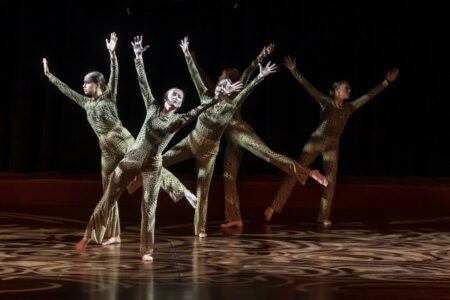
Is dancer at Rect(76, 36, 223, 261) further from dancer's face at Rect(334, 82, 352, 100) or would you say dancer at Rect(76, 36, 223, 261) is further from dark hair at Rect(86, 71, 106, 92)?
dancer's face at Rect(334, 82, 352, 100)

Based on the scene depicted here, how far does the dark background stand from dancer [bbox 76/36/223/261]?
4.99 m

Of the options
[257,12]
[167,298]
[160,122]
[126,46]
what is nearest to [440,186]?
[257,12]

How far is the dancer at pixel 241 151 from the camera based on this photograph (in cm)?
850

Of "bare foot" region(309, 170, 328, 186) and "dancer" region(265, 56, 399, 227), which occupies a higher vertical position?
"dancer" region(265, 56, 399, 227)

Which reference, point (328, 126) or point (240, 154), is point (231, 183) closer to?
point (240, 154)

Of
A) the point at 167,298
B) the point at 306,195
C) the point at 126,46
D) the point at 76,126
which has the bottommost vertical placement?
A: the point at 167,298

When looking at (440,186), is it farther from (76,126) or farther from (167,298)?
(167,298)

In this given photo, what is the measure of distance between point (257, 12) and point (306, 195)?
2406mm

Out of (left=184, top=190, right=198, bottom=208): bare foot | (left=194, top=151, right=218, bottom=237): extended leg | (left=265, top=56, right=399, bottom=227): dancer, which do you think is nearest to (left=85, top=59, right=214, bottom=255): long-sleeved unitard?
(left=184, top=190, right=198, bottom=208): bare foot

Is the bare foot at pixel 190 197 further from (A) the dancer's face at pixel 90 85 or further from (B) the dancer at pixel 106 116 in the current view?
(A) the dancer's face at pixel 90 85

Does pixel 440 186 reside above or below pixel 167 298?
above

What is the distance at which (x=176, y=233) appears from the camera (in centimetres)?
870

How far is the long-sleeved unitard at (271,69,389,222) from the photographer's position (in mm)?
9383

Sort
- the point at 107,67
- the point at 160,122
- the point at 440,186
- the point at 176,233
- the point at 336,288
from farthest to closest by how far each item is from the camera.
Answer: the point at 107,67
the point at 440,186
the point at 176,233
the point at 160,122
the point at 336,288
